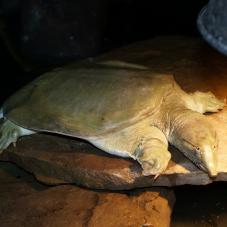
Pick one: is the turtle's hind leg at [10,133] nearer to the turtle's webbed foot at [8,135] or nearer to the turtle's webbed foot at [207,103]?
the turtle's webbed foot at [8,135]

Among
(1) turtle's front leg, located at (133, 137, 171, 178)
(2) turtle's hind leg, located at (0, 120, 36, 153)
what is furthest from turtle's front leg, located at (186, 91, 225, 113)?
(2) turtle's hind leg, located at (0, 120, 36, 153)

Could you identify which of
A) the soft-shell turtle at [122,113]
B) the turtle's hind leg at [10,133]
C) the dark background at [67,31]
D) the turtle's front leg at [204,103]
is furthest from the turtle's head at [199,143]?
the dark background at [67,31]

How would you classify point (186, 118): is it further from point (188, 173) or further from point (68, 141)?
point (68, 141)

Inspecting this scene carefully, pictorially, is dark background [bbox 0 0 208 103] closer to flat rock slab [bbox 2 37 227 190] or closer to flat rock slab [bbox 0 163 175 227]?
flat rock slab [bbox 2 37 227 190]

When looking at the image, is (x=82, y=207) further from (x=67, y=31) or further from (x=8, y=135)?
(x=67, y=31)

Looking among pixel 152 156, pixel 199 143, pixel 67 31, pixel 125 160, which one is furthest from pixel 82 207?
pixel 67 31

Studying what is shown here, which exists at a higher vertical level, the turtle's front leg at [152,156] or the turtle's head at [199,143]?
the turtle's head at [199,143]

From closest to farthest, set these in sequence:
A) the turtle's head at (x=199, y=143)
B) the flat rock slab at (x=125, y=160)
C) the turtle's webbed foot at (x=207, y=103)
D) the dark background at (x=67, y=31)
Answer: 1. the turtle's head at (x=199, y=143)
2. the flat rock slab at (x=125, y=160)
3. the turtle's webbed foot at (x=207, y=103)
4. the dark background at (x=67, y=31)

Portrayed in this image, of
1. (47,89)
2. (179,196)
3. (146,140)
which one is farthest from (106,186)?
(47,89)
